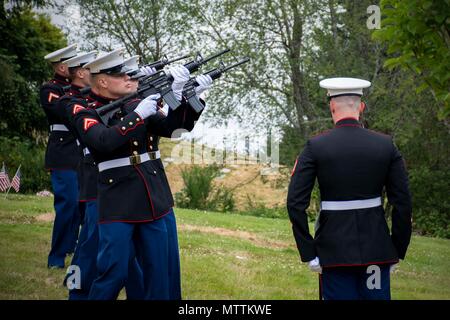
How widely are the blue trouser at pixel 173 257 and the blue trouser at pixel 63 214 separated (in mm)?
2527

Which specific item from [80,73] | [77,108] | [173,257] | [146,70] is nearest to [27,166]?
[80,73]

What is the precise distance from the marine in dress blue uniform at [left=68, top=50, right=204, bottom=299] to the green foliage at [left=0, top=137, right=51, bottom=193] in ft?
47.7

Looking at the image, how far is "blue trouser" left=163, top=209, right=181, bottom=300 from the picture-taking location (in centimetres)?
592

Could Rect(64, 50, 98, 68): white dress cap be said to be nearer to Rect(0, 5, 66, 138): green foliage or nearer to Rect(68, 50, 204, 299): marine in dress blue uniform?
Rect(68, 50, 204, 299): marine in dress blue uniform

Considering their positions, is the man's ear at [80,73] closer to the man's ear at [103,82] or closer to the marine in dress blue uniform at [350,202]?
the man's ear at [103,82]

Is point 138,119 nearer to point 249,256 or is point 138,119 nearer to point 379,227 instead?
point 379,227

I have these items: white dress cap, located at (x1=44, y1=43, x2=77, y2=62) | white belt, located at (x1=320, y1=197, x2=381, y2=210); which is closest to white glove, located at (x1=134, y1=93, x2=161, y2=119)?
white belt, located at (x1=320, y1=197, x2=381, y2=210)

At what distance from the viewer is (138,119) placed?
18.1ft

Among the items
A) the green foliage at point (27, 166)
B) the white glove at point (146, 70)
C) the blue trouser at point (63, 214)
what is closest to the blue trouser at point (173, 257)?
the white glove at point (146, 70)

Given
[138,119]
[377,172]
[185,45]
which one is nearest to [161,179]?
[138,119]

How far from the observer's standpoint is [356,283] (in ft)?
16.6

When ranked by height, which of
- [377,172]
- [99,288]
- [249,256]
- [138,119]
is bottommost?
[249,256]

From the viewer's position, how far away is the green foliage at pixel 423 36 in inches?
277

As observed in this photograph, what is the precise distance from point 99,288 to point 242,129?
15.5 m
